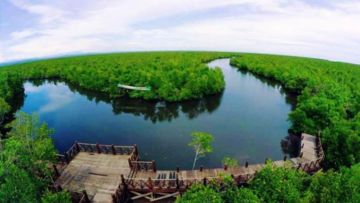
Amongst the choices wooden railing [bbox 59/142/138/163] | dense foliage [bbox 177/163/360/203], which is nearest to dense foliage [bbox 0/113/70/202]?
wooden railing [bbox 59/142/138/163]

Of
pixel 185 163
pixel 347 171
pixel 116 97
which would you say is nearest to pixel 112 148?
pixel 185 163

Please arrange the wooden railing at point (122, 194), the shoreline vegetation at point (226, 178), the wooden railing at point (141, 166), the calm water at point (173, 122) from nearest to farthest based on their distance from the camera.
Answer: the shoreline vegetation at point (226, 178) < the wooden railing at point (122, 194) < the wooden railing at point (141, 166) < the calm water at point (173, 122)

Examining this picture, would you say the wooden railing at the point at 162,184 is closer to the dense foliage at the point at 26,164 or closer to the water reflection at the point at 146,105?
the dense foliage at the point at 26,164

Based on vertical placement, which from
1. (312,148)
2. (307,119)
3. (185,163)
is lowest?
(185,163)

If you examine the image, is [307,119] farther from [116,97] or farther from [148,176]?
[116,97]

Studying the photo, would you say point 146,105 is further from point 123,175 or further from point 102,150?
point 123,175

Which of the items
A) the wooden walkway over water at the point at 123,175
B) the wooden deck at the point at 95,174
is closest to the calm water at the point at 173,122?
the wooden walkway over water at the point at 123,175

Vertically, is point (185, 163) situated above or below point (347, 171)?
below
